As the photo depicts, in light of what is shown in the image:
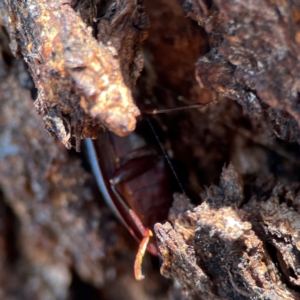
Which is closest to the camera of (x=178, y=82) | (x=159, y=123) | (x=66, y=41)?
(x=66, y=41)

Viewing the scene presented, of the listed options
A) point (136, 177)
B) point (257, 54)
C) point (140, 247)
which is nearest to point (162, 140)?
point (136, 177)

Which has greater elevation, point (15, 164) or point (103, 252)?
point (15, 164)

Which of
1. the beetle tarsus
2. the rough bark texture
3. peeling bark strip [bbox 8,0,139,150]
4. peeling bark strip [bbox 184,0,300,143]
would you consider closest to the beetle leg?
the beetle tarsus

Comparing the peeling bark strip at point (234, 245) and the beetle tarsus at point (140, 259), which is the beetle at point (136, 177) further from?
the peeling bark strip at point (234, 245)

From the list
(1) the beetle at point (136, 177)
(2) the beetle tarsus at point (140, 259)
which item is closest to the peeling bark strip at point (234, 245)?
(2) the beetle tarsus at point (140, 259)

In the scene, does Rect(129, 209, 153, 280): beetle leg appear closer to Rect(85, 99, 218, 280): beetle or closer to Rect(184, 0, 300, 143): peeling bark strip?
Rect(85, 99, 218, 280): beetle

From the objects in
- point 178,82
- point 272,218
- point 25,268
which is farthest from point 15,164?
point 272,218

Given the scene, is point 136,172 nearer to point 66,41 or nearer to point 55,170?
point 55,170
